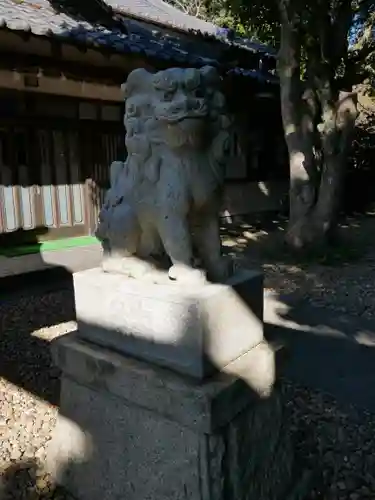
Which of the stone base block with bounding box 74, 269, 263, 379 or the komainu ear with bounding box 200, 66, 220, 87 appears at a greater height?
the komainu ear with bounding box 200, 66, 220, 87

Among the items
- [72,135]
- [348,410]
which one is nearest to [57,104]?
[72,135]

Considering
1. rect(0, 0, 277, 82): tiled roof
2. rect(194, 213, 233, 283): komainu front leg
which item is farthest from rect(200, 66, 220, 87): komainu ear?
rect(0, 0, 277, 82): tiled roof

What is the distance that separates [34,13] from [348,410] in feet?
17.4

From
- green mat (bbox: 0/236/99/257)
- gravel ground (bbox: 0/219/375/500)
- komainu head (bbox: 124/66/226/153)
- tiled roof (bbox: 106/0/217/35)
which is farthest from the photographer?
tiled roof (bbox: 106/0/217/35)

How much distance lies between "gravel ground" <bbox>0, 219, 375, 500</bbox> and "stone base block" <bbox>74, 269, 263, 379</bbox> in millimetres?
820

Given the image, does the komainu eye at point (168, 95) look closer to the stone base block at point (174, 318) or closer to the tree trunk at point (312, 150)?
the stone base block at point (174, 318)

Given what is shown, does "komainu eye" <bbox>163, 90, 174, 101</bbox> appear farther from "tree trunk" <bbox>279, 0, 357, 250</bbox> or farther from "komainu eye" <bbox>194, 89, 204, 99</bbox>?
"tree trunk" <bbox>279, 0, 357, 250</bbox>

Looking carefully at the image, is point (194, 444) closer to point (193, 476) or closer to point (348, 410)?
point (193, 476)

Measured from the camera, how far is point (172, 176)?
6.15 feet

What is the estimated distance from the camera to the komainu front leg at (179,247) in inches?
73.6

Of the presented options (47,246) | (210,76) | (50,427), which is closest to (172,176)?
(210,76)

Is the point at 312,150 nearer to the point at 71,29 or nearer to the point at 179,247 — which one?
the point at 71,29

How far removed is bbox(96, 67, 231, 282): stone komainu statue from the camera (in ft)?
5.82

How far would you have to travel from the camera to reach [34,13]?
542 cm
